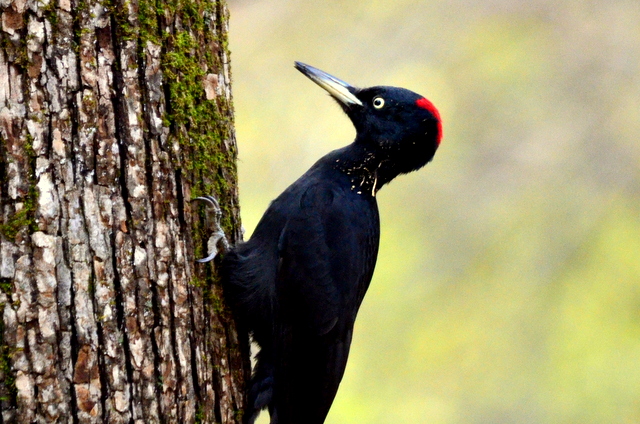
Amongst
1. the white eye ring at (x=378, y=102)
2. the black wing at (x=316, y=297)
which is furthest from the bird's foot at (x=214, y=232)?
the white eye ring at (x=378, y=102)

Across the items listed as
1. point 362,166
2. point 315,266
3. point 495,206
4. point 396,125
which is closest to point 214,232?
point 315,266

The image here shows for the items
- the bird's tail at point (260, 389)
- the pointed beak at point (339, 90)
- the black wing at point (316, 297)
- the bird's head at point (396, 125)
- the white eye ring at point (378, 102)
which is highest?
the pointed beak at point (339, 90)

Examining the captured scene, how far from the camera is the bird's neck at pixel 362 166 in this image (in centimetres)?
323

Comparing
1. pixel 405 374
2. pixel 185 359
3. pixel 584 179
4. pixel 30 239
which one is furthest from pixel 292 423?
pixel 584 179

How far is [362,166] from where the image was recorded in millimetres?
3242

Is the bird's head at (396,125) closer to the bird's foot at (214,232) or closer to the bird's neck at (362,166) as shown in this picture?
the bird's neck at (362,166)

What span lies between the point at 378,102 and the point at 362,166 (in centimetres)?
30

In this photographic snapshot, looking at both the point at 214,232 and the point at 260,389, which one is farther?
the point at 260,389

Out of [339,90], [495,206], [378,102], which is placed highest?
[495,206]

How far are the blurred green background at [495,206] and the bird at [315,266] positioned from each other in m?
2.29

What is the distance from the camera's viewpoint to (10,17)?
79.7 inches

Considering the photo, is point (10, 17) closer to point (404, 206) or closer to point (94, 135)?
point (94, 135)

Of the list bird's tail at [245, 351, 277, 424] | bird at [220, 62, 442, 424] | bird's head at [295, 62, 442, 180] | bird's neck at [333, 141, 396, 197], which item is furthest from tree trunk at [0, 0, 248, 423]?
bird's head at [295, 62, 442, 180]

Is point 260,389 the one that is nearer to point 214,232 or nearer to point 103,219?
point 214,232
